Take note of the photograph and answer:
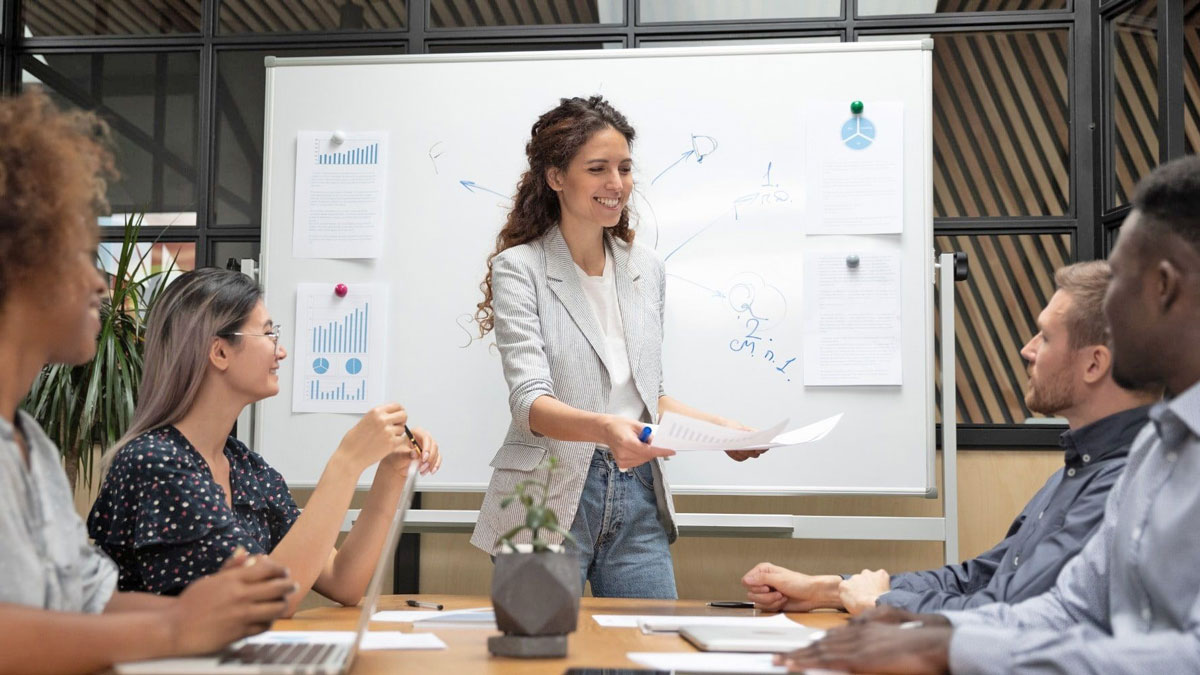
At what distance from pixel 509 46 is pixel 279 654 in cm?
294

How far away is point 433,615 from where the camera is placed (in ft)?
5.75

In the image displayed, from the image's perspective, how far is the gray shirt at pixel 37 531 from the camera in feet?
3.59

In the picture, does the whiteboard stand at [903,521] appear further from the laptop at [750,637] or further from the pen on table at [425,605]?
the laptop at [750,637]

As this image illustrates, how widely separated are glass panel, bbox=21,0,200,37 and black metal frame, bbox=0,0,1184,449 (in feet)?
0.16

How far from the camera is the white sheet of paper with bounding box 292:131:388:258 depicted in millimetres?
3373

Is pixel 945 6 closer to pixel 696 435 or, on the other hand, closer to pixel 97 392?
pixel 696 435

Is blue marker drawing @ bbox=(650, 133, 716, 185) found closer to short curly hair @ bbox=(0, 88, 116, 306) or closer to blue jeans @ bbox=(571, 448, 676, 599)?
blue jeans @ bbox=(571, 448, 676, 599)

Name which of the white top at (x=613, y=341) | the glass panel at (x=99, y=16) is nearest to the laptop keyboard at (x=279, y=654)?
the white top at (x=613, y=341)

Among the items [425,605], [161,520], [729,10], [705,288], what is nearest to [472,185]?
[705,288]

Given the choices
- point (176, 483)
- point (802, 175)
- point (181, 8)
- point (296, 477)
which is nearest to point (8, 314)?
point (176, 483)

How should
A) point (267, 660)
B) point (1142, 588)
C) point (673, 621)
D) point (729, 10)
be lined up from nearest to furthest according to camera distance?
point (267, 660) → point (1142, 588) → point (673, 621) → point (729, 10)

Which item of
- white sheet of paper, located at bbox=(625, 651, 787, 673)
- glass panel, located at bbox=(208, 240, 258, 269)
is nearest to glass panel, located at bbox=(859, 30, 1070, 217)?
glass panel, located at bbox=(208, 240, 258, 269)

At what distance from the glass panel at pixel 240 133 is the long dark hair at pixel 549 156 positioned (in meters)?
1.57

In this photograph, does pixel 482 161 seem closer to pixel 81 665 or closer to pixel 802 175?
pixel 802 175
